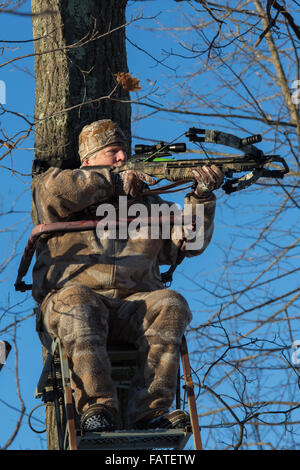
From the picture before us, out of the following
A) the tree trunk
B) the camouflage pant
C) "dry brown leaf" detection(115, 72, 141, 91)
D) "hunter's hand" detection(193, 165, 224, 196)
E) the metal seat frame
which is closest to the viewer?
the metal seat frame

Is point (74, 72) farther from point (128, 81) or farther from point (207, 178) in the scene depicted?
point (207, 178)

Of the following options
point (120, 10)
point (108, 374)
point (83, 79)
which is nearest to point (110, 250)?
point (108, 374)

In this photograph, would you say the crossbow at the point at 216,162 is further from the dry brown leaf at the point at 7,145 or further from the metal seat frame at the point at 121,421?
the metal seat frame at the point at 121,421

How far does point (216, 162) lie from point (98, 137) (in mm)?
859

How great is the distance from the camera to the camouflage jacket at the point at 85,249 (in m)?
5.70

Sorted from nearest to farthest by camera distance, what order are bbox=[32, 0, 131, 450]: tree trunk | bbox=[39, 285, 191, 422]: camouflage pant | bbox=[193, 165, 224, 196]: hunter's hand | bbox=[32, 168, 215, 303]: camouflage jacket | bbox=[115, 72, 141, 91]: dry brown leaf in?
bbox=[39, 285, 191, 422]: camouflage pant < bbox=[32, 168, 215, 303]: camouflage jacket < bbox=[193, 165, 224, 196]: hunter's hand < bbox=[32, 0, 131, 450]: tree trunk < bbox=[115, 72, 141, 91]: dry brown leaf

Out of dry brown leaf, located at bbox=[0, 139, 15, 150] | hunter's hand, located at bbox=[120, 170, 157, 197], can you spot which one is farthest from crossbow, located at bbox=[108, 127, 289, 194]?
dry brown leaf, located at bbox=[0, 139, 15, 150]

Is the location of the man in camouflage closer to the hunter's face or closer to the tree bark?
the hunter's face

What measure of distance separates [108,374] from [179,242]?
4.39 ft

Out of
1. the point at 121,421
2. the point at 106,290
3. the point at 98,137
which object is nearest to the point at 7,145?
the point at 98,137

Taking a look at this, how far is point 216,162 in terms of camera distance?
596 centimetres

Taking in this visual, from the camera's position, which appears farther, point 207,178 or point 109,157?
point 109,157

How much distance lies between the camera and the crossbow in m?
5.92
